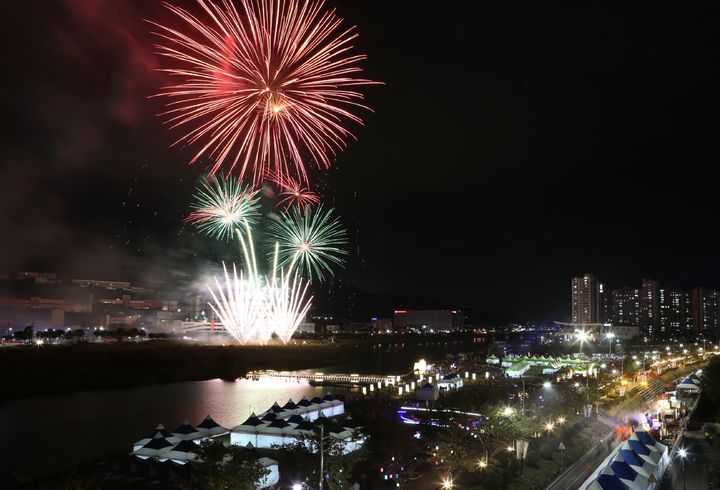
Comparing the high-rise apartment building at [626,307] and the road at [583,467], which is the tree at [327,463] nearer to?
the road at [583,467]

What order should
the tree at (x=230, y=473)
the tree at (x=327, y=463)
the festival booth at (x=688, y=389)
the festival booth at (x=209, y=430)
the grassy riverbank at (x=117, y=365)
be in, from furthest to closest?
the grassy riverbank at (x=117, y=365) → the festival booth at (x=688, y=389) → the festival booth at (x=209, y=430) → the tree at (x=327, y=463) → the tree at (x=230, y=473)

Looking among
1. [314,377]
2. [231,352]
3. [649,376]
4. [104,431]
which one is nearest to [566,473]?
[104,431]

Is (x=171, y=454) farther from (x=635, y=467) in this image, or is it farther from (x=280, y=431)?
(x=635, y=467)

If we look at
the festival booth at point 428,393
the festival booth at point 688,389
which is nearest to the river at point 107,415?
the festival booth at point 428,393

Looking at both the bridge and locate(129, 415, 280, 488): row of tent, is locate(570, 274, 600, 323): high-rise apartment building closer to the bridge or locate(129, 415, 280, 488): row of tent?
the bridge

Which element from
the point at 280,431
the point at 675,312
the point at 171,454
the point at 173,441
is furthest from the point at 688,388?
the point at 675,312

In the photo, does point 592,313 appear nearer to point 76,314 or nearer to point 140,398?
point 76,314
